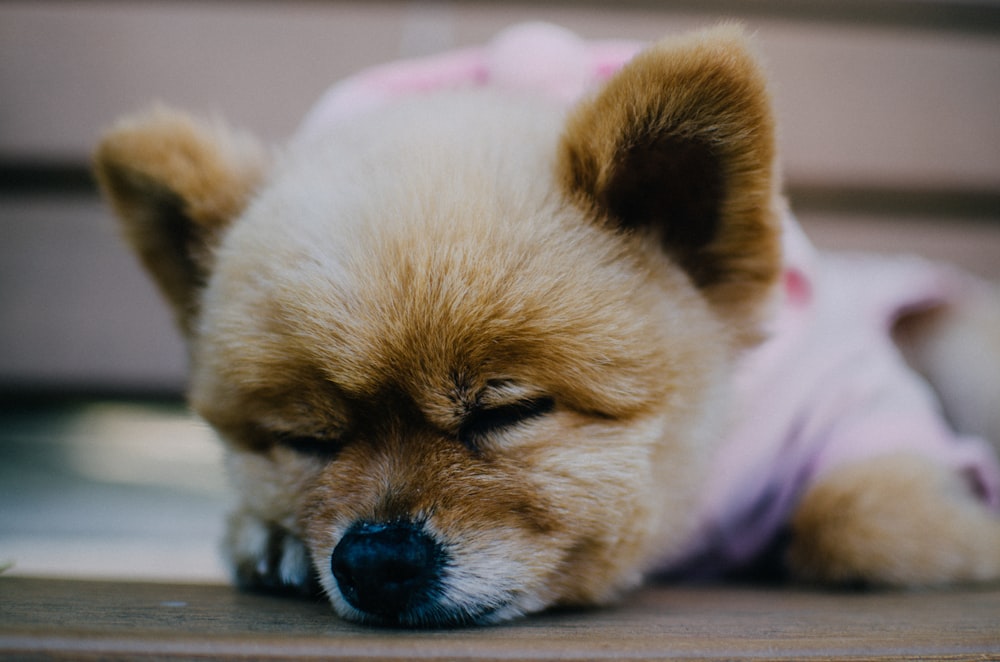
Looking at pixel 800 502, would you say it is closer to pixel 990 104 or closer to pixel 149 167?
pixel 149 167

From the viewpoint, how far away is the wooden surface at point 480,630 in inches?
32.2

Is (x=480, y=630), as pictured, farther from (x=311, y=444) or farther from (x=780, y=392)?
(x=780, y=392)

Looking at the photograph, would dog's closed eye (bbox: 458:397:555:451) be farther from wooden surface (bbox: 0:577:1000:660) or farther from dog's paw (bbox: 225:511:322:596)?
dog's paw (bbox: 225:511:322:596)

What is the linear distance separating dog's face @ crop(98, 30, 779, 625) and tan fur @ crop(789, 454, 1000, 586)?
1.10 feet

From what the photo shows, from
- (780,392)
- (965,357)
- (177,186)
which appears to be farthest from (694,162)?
(965,357)

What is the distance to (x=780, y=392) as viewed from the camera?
1.79m

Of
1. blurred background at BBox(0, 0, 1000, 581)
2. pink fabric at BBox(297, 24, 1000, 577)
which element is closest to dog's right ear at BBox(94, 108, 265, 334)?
pink fabric at BBox(297, 24, 1000, 577)

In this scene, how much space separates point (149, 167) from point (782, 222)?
3.72 ft

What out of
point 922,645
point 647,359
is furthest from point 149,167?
point 922,645

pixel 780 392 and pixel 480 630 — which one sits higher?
pixel 780 392

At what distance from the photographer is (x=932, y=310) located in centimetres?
258

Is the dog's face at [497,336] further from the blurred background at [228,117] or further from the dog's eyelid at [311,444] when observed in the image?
the blurred background at [228,117]

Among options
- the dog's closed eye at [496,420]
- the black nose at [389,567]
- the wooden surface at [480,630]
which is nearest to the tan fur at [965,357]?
Result: the wooden surface at [480,630]

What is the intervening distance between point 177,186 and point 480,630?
0.96 meters
